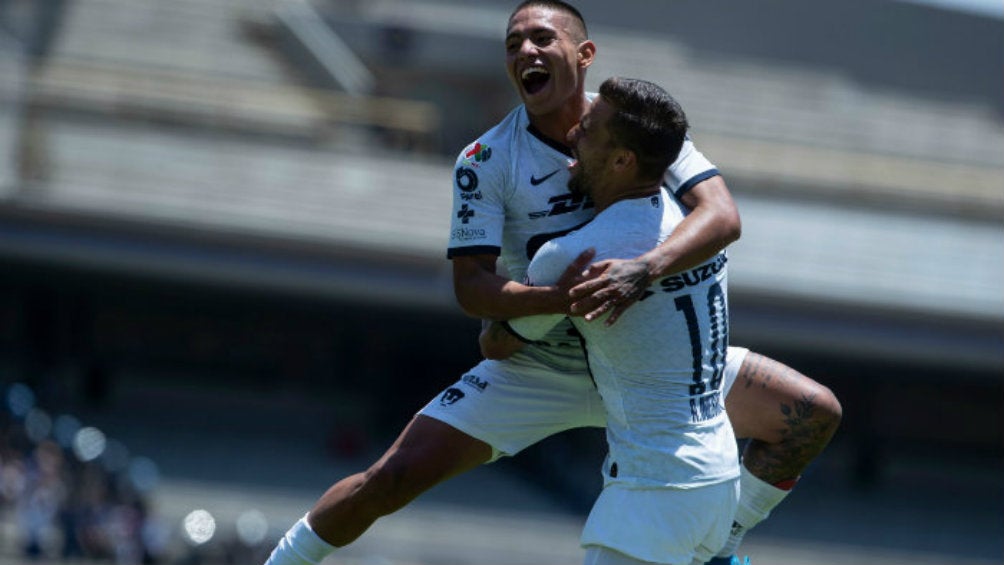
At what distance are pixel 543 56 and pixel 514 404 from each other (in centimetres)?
114

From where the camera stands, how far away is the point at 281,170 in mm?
19328

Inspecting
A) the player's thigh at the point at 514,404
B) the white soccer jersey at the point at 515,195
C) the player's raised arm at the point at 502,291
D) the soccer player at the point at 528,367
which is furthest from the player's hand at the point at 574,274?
the player's thigh at the point at 514,404

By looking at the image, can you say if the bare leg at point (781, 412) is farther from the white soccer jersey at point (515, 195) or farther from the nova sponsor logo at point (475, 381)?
the nova sponsor logo at point (475, 381)

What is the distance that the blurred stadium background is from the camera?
18328mm

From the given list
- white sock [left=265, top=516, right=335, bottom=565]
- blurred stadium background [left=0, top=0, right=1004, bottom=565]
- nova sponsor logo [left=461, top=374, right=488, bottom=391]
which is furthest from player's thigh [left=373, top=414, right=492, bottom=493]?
blurred stadium background [left=0, top=0, right=1004, bottom=565]

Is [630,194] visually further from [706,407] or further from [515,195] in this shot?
[706,407]

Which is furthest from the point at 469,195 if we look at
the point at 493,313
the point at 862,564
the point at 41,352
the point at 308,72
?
the point at 308,72

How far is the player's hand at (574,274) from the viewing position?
14.2ft

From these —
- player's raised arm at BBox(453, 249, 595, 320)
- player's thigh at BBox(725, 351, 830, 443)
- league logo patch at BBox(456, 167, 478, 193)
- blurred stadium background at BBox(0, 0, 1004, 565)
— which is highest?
league logo patch at BBox(456, 167, 478, 193)

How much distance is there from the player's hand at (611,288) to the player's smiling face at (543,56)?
721 millimetres

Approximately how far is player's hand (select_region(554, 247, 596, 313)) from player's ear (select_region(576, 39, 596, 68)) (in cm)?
76

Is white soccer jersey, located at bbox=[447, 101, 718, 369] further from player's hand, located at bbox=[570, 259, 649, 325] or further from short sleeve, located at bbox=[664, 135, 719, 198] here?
player's hand, located at bbox=[570, 259, 649, 325]

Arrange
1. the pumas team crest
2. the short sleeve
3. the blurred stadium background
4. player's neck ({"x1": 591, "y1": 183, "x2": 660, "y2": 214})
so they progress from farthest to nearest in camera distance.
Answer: the blurred stadium background, the pumas team crest, the short sleeve, player's neck ({"x1": 591, "y1": 183, "x2": 660, "y2": 214})

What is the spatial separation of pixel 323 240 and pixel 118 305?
3.87 metres
